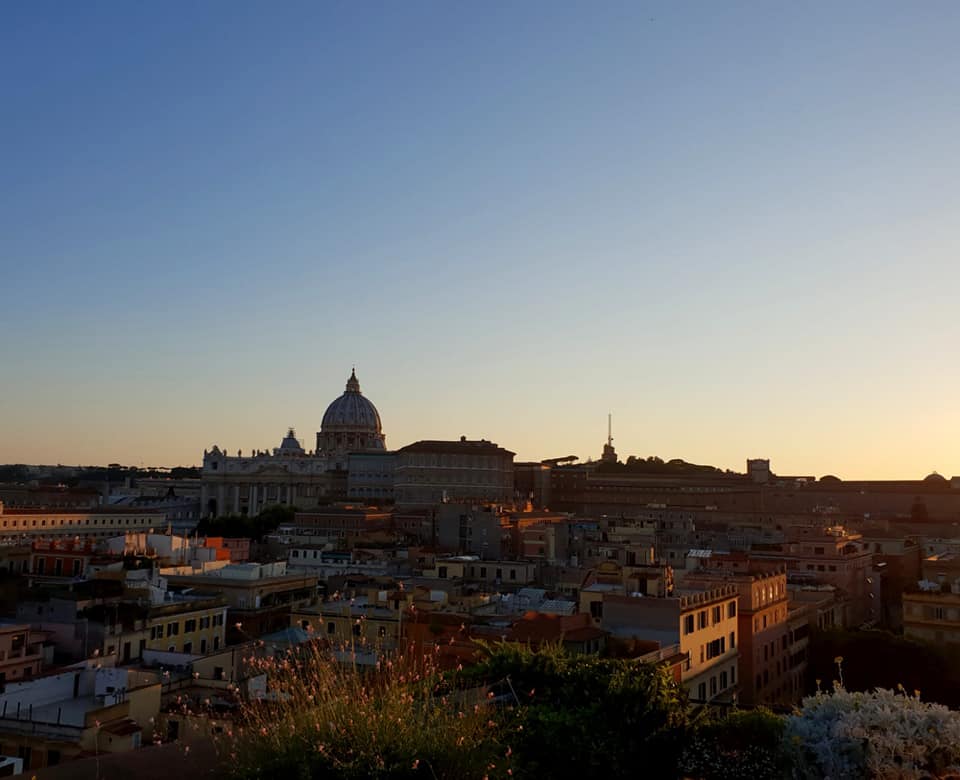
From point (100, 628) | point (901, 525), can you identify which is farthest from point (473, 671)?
point (901, 525)

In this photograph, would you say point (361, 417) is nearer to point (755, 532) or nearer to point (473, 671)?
point (755, 532)

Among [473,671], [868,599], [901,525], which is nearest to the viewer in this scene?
[473,671]

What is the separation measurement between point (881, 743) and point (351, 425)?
114325mm

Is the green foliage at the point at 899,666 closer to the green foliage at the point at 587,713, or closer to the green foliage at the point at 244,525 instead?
the green foliage at the point at 587,713

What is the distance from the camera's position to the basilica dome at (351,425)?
120 m

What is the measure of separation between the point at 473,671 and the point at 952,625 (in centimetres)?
2054

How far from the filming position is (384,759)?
6.11 metres

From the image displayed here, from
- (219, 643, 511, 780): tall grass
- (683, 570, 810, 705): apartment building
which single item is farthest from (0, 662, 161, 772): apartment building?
(683, 570, 810, 705): apartment building

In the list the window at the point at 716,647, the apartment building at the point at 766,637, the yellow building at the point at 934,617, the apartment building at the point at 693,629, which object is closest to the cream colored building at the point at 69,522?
the apartment building at the point at 766,637

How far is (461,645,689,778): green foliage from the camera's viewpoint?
28.8 ft

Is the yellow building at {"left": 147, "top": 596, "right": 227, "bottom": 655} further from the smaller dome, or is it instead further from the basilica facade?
the smaller dome

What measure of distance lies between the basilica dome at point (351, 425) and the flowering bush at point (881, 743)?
11046 cm

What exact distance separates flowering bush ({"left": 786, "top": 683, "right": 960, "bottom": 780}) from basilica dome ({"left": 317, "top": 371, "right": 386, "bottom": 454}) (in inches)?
4349

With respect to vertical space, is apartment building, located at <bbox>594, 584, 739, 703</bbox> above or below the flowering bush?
below
